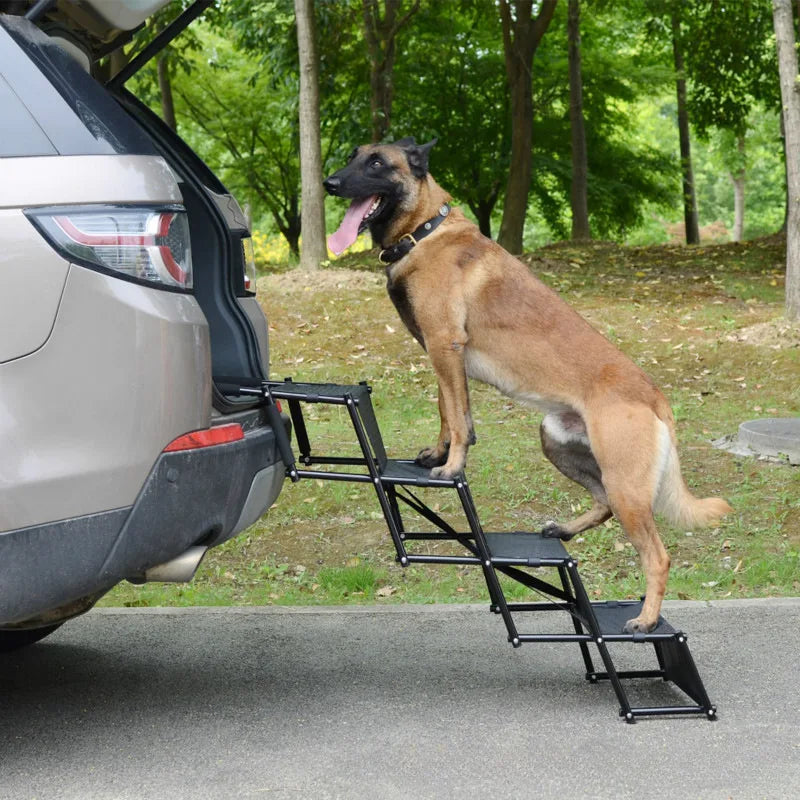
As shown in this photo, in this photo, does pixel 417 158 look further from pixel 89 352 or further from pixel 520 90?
pixel 520 90

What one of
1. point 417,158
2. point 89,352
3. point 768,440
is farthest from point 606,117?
point 89,352

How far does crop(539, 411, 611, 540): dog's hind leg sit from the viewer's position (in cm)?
431

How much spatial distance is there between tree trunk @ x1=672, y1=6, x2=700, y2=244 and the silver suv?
19956mm

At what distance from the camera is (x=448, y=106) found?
2569 cm

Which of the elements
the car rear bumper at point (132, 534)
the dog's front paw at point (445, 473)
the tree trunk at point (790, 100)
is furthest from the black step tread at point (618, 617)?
the tree trunk at point (790, 100)

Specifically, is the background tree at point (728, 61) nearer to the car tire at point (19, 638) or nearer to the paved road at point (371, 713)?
the paved road at point (371, 713)

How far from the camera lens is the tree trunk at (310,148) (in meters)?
14.2

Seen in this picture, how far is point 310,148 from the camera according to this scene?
14156mm

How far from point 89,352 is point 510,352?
1788 millimetres

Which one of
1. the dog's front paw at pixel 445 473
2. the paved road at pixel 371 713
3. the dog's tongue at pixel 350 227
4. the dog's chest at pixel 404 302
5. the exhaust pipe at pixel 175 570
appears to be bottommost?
the paved road at pixel 371 713

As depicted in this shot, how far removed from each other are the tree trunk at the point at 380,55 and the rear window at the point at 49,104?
14.9 metres

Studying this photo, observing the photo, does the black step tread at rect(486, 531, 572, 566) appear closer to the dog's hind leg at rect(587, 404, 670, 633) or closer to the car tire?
the dog's hind leg at rect(587, 404, 670, 633)

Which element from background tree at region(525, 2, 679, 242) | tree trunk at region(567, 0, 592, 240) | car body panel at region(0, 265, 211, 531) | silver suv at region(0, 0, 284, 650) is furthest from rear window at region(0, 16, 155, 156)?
background tree at region(525, 2, 679, 242)

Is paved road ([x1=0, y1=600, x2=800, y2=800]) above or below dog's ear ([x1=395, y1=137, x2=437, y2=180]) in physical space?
below
